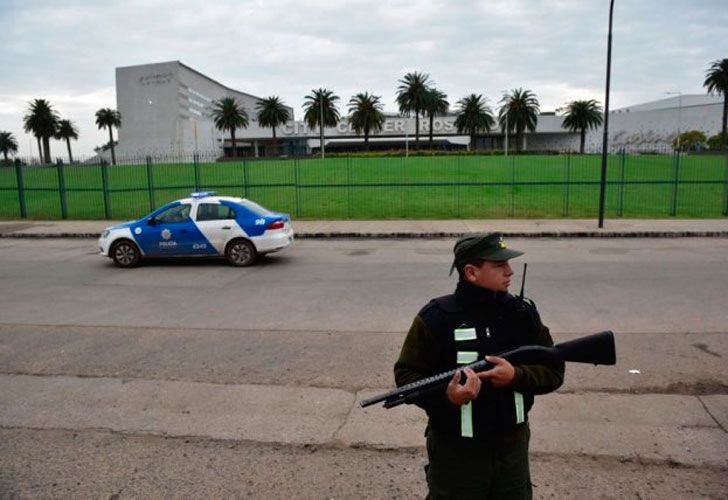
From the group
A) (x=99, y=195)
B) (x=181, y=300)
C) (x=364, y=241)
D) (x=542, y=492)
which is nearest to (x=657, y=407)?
(x=542, y=492)

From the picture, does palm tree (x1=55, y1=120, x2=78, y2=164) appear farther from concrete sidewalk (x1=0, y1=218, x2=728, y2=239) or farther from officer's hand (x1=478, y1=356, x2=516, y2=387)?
officer's hand (x1=478, y1=356, x2=516, y2=387)

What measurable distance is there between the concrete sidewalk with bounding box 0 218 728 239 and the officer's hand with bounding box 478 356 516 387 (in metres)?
14.7

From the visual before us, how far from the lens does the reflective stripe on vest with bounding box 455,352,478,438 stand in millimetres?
2434

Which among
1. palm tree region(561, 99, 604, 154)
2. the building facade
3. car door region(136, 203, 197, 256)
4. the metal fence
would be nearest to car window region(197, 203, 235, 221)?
car door region(136, 203, 197, 256)

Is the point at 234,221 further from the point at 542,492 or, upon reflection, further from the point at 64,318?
the point at 542,492

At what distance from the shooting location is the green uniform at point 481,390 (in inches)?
96.3

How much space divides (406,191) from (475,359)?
27.5 m

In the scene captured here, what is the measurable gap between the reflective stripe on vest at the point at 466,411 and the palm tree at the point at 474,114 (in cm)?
9076

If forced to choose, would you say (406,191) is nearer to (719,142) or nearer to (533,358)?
(533,358)

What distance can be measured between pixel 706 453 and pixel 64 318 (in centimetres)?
769

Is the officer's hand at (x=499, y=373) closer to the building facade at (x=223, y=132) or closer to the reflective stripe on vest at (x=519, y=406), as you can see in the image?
the reflective stripe on vest at (x=519, y=406)

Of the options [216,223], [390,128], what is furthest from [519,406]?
[390,128]

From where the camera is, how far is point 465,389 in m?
Result: 2.23

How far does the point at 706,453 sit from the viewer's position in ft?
13.8
